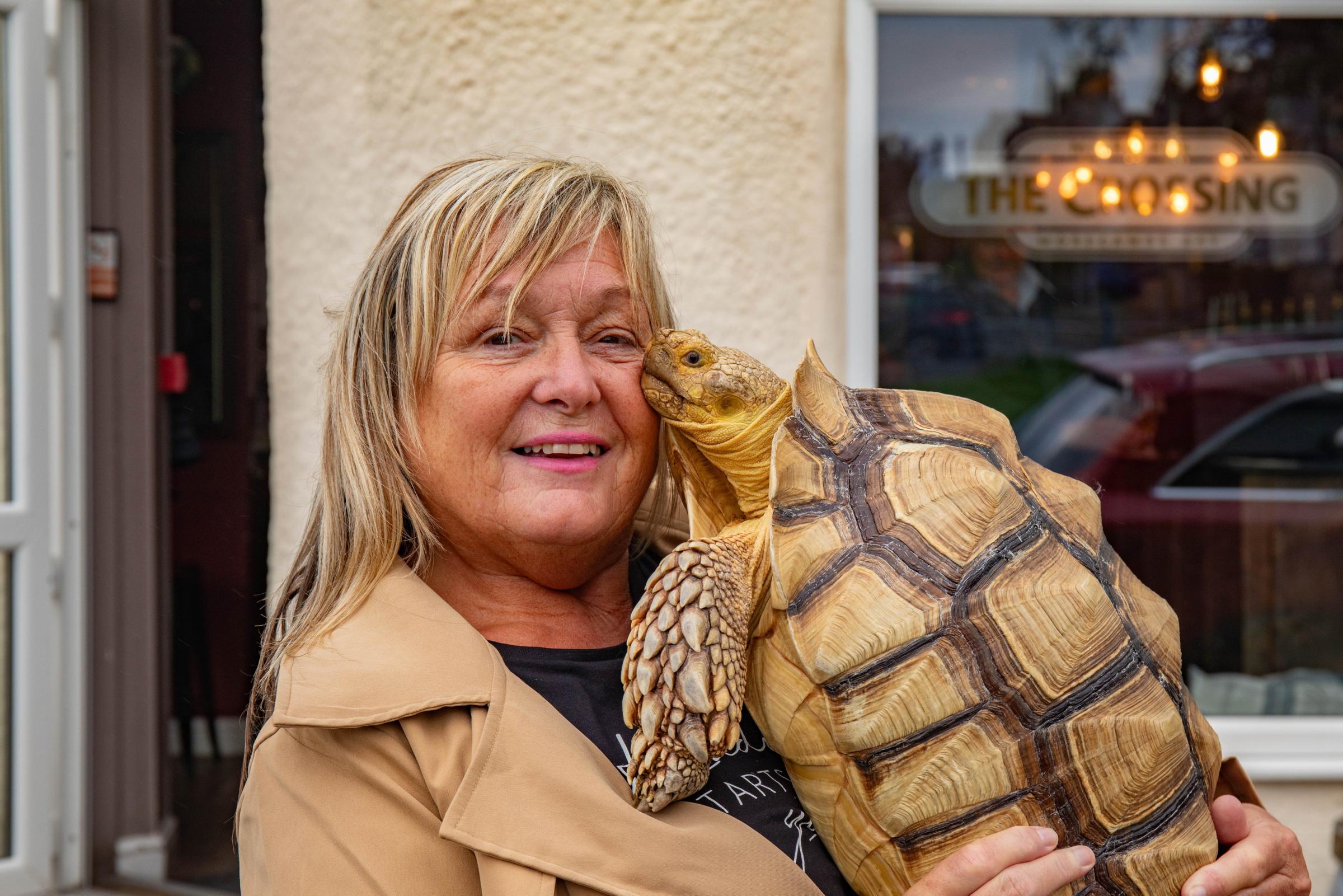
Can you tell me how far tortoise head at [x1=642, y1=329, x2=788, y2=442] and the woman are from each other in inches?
1.1

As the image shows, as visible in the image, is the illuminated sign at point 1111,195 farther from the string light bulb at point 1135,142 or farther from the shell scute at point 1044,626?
the shell scute at point 1044,626

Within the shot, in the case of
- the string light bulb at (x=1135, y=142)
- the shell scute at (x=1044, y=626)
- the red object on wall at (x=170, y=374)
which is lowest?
the shell scute at (x=1044, y=626)

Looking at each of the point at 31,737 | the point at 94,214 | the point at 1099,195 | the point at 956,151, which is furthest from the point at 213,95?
the point at 1099,195

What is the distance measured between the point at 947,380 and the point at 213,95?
9.71 feet

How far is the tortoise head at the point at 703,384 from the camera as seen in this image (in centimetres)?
134

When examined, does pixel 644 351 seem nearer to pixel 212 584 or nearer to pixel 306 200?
pixel 306 200

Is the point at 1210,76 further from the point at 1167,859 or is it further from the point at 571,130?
the point at 1167,859

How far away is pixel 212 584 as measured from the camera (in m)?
4.34

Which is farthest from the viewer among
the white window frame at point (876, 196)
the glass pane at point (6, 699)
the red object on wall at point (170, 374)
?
the red object on wall at point (170, 374)

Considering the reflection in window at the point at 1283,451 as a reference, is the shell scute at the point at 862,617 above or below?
below

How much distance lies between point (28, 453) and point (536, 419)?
230 cm

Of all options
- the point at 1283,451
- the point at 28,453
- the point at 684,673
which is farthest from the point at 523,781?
the point at 1283,451

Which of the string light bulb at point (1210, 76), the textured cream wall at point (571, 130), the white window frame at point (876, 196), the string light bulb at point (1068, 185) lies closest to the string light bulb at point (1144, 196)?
the string light bulb at point (1068, 185)

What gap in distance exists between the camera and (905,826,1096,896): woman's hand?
3.63 feet
